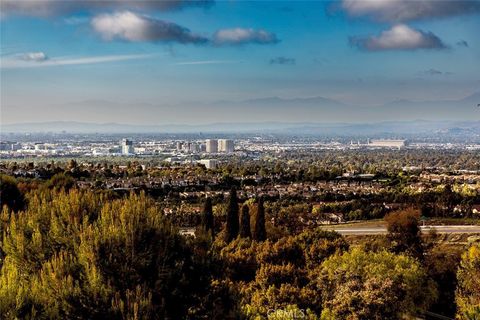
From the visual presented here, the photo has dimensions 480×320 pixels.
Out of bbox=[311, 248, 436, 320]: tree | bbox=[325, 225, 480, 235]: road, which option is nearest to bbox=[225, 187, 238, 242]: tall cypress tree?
bbox=[311, 248, 436, 320]: tree

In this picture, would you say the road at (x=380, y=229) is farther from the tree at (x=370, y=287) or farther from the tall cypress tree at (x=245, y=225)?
the tree at (x=370, y=287)

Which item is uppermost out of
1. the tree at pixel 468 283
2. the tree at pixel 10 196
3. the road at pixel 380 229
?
the tree at pixel 10 196

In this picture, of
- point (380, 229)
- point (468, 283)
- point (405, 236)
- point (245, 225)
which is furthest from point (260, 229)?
point (380, 229)

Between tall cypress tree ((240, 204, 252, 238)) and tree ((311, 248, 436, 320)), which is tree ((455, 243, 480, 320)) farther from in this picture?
tall cypress tree ((240, 204, 252, 238))

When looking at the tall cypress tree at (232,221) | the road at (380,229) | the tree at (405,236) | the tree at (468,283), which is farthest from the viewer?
the road at (380,229)

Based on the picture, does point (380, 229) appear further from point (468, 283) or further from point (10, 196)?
point (10, 196)

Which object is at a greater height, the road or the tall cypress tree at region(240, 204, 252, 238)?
the tall cypress tree at region(240, 204, 252, 238)

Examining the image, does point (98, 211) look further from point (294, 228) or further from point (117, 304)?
point (294, 228)

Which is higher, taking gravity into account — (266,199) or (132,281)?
(132,281)

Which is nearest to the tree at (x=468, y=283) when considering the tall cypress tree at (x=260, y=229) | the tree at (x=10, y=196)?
the tall cypress tree at (x=260, y=229)

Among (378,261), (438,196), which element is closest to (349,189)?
(438,196)

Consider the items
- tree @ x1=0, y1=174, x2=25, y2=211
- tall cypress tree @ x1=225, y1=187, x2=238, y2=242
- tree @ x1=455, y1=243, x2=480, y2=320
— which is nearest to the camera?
tree @ x1=455, y1=243, x2=480, y2=320
